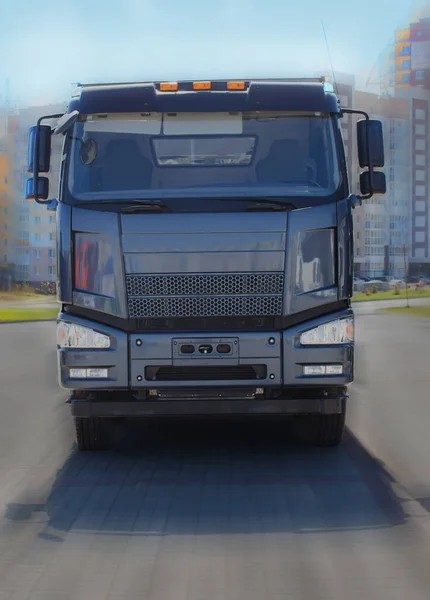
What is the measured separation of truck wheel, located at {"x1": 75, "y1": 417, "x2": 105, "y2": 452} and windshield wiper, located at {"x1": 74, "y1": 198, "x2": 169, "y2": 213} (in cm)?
186

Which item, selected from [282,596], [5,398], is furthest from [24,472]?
[5,398]

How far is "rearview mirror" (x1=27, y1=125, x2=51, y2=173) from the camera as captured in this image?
852cm

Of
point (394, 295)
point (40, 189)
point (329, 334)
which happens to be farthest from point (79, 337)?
point (394, 295)

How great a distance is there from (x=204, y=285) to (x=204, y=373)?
2.20 ft

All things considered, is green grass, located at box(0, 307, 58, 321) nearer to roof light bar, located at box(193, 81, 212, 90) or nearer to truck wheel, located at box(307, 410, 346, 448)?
truck wheel, located at box(307, 410, 346, 448)

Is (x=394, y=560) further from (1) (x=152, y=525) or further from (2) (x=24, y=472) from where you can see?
(2) (x=24, y=472)

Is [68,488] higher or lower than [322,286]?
lower

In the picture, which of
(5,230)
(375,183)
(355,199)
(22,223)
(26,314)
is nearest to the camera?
(355,199)

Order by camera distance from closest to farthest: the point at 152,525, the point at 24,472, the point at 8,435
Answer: the point at 152,525 → the point at 24,472 → the point at 8,435

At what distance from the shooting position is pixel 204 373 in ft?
26.2

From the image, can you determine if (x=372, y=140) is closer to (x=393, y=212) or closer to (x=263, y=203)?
(x=263, y=203)

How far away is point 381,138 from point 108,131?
2.21 m

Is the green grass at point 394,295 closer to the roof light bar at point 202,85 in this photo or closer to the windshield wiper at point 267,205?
the roof light bar at point 202,85

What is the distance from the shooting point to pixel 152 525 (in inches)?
239
